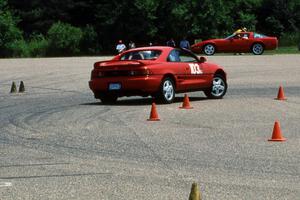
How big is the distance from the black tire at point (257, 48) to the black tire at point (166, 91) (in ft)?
112

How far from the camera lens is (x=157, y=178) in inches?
375

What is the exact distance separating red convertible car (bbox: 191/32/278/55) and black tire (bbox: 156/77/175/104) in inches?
1321

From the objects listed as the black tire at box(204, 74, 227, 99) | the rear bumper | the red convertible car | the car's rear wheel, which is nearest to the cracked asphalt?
the black tire at box(204, 74, 227, 99)

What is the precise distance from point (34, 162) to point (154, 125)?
15.5 feet

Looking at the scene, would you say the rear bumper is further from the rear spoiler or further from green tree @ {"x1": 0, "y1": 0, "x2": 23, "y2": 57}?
green tree @ {"x1": 0, "y1": 0, "x2": 23, "y2": 57}

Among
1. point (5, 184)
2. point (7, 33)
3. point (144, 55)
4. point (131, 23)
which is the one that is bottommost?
point (7, 33)

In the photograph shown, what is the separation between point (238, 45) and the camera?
5447 cm

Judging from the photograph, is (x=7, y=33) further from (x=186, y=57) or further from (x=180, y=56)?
(x=180, y=56)

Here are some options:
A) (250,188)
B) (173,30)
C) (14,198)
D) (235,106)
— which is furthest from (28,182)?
(173,30)

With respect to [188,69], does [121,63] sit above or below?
above

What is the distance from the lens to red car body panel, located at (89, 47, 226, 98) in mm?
19891

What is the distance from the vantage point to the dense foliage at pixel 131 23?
2933 inches

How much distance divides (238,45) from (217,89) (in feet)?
107

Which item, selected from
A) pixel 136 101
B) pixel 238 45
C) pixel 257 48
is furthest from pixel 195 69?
pixel 257 48
